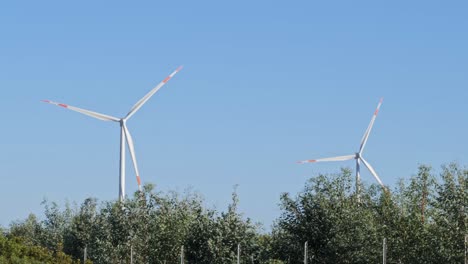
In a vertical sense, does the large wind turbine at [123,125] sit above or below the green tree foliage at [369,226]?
above

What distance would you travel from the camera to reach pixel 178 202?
5716 cm

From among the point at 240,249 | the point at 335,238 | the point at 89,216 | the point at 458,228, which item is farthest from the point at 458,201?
the point at 89,216

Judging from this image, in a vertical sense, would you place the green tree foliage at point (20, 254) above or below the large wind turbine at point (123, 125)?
below

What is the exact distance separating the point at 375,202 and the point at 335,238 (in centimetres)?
678

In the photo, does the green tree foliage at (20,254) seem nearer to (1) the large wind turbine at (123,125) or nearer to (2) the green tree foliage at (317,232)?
(2) the green tree foliage at (317,232)

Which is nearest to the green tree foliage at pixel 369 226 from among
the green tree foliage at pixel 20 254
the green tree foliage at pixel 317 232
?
the green tree foliage at pixel 317 232

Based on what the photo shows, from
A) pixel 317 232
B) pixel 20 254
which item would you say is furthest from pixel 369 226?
pixel 20 254

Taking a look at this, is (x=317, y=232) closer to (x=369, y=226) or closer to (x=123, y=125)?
(x=369, y=226)

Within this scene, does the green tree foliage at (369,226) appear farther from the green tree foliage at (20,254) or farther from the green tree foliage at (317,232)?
the green tree foliage at (20,254)

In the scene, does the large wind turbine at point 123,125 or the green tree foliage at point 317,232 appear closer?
the green tree foliage at point 317,232

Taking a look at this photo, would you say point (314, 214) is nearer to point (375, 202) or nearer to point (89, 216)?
point (375, 202)

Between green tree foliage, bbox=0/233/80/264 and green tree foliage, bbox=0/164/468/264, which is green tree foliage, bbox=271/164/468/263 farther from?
green tree foliage, bbox=0/233/80/264

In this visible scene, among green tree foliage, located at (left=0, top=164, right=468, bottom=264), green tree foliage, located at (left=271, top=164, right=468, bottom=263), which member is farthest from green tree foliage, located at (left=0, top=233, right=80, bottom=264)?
green tree foliage, located at (left=271, top=164, right=468, bottom=263)

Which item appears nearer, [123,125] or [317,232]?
[317,232]
